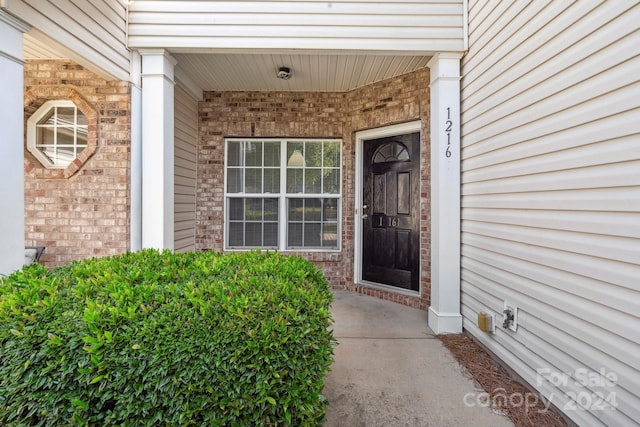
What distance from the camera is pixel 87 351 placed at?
1.15 metres

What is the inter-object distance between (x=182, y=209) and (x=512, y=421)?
3938 millimetres

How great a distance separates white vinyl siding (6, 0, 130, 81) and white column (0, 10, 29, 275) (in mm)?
159

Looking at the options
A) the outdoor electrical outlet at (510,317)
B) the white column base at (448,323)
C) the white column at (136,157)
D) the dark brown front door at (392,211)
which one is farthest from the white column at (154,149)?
the outdoor electrical outlet at (510,317)

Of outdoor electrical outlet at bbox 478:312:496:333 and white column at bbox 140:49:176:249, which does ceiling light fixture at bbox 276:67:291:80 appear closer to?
white column at bbox 140:49:176:249

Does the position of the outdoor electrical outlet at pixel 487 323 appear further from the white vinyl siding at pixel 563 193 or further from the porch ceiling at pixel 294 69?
the porch ceiling at pixel 294 69

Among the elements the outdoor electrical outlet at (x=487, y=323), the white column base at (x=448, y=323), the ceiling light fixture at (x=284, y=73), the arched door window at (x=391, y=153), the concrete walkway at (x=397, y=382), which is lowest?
the concrete walkway at (x=397, y=382)

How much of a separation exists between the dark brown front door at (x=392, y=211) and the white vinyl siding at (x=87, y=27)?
9.91ft

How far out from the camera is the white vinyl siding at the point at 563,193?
1.41 meters

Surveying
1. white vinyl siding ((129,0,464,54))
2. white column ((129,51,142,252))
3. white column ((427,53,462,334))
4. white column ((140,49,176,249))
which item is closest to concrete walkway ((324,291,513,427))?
white column ((427,53,462,334))

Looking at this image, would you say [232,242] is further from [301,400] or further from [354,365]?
[301,400]

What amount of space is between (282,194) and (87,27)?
2.74 m

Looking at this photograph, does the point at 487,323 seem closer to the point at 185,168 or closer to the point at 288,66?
the point at 288,66

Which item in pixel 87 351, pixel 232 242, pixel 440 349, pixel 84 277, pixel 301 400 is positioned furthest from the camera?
pixel 232 242

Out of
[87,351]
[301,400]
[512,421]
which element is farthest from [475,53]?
[87,351]
